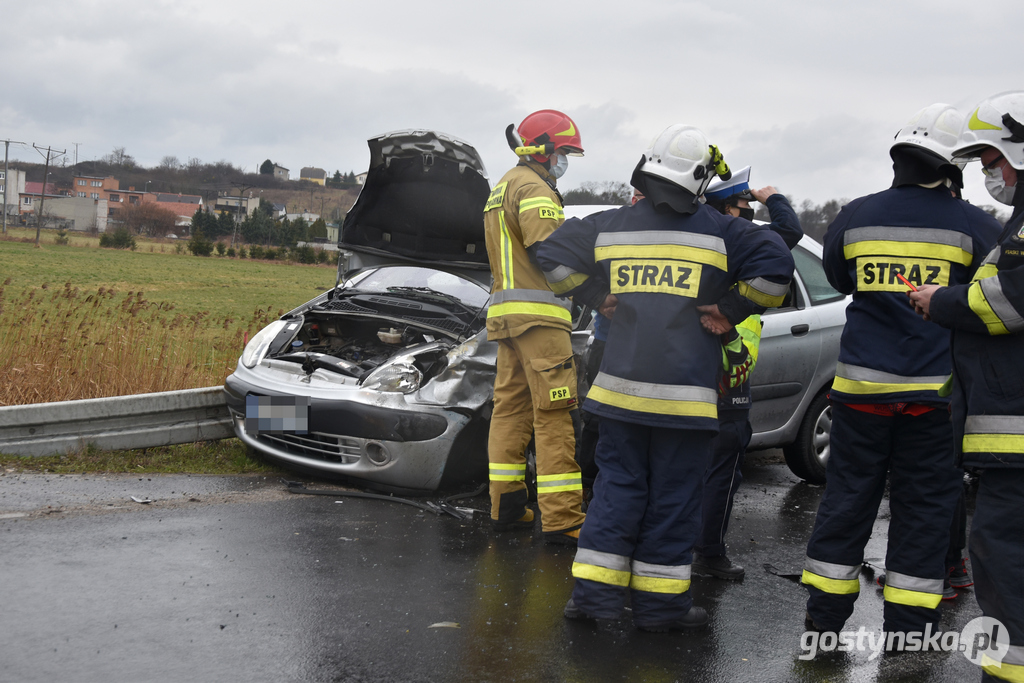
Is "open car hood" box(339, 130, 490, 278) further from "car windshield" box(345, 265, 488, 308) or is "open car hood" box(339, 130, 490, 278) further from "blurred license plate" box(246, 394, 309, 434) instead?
"blurred license plate" box(246, 394, 309, 434)

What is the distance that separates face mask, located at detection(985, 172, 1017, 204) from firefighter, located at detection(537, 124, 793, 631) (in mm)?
738

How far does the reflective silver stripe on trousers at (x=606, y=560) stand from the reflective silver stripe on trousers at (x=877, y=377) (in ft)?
3.66

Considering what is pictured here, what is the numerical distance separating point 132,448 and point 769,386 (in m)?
4.10

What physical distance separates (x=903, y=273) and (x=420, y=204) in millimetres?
3426

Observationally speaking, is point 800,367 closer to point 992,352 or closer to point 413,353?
point 413,353

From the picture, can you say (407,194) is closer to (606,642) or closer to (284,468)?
(284,468)

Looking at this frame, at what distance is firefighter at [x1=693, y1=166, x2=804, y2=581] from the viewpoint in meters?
3.88

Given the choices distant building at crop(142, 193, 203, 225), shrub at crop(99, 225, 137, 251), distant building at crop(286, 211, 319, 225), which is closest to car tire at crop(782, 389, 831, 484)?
shrub at crop(99, 225, 137, 251)

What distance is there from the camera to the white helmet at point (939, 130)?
3.19 metres

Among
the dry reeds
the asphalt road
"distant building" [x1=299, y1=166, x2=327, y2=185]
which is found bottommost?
the asphalt road

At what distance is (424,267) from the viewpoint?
241 inches

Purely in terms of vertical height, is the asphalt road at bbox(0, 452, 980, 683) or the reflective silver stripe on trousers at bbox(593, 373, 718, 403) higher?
the reflective silver stripe on trousers at bbox(593, 373, 718, 403)

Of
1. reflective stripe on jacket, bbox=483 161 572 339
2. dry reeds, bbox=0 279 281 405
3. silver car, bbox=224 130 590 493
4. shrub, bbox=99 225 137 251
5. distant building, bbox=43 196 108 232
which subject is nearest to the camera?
reflective stripe on jacket, bbox=483 161 572 339

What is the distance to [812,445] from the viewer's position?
5840 mm
